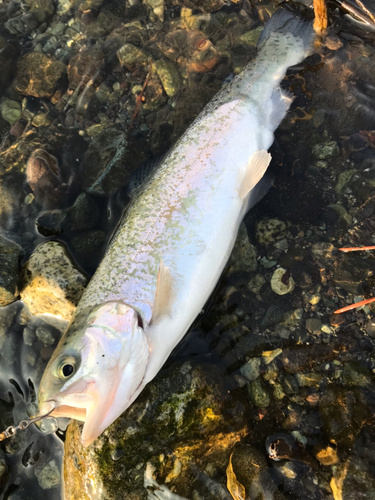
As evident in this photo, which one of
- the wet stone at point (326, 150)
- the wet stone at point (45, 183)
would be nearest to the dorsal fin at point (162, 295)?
the wet stone at point (45, 183)

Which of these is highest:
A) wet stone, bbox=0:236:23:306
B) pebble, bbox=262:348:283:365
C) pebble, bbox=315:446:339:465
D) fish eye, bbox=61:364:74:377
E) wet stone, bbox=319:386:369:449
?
fish eye, bbox=61:364:74:377

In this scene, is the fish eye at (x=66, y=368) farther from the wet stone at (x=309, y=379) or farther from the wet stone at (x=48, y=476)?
the wet stone at (x=309, y=379)

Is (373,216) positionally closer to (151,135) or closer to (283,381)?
(283,381)

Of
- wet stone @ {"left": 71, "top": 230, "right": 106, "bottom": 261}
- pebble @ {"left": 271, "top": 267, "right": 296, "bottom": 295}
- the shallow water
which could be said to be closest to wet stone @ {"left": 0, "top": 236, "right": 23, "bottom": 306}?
the shallow water

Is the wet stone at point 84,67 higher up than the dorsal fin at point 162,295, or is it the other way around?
the wet stone at point 84,67

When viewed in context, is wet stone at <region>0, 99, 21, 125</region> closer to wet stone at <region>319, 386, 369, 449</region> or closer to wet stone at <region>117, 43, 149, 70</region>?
wet stone at <region>117, 43, 149, 70</region>

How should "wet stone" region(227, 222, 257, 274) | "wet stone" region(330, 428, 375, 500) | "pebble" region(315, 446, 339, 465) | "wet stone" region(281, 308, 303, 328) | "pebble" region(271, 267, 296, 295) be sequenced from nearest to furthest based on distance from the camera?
"wet stone" region(330, 428, 375, 500) < "pebble" region(315, 446, 339, 465) < "wet stone" region(281, 308, 303, 328) < "pebble" region(271, 267, 296, 295) < "wet stone" region(227, 222, 257, 274)

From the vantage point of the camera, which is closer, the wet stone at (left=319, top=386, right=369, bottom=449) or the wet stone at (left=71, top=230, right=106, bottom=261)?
the wet stone at (left=319, top=386, right=369, bottom=449)
